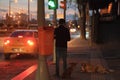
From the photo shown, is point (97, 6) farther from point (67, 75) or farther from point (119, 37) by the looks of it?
point (67, 75)

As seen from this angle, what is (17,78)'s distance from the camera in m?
14.7

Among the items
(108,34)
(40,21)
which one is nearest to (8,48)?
(40,21)

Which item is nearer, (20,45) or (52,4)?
(52,4)

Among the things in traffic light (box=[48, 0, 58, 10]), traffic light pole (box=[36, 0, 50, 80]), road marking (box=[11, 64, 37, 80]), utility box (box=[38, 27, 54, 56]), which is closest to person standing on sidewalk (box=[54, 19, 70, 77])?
road marking (box=[11, 64, 37, 80])

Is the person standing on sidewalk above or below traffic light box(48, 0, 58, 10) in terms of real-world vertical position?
below

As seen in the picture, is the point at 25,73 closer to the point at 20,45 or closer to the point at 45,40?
the point at 45,40

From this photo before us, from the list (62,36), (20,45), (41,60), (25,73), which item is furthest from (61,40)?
(20,45)

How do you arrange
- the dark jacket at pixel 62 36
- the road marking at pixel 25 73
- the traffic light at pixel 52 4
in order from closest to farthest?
the dark jacket at pixel 62 36, the road marking at pixel 25 73, the traffic light at pixel 52 4

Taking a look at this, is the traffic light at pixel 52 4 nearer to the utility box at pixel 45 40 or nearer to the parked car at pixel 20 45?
the parked car at pixel 20 45

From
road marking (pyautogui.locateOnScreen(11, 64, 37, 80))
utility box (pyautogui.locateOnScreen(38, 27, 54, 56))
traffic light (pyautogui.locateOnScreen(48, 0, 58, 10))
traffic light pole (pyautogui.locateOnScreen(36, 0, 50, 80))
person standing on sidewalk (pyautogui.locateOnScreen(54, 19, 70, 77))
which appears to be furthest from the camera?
traffic light (pyautogui.locateOnScreen(48, 0, 58, 10))

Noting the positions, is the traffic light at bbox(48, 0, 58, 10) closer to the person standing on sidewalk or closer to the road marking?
the road marking

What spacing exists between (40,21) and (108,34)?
26.2m

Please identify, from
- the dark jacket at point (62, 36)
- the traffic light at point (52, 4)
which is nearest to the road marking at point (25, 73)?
the dark jacket at point (62, 36)

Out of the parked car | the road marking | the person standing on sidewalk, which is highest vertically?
the person standing on sidewalk
